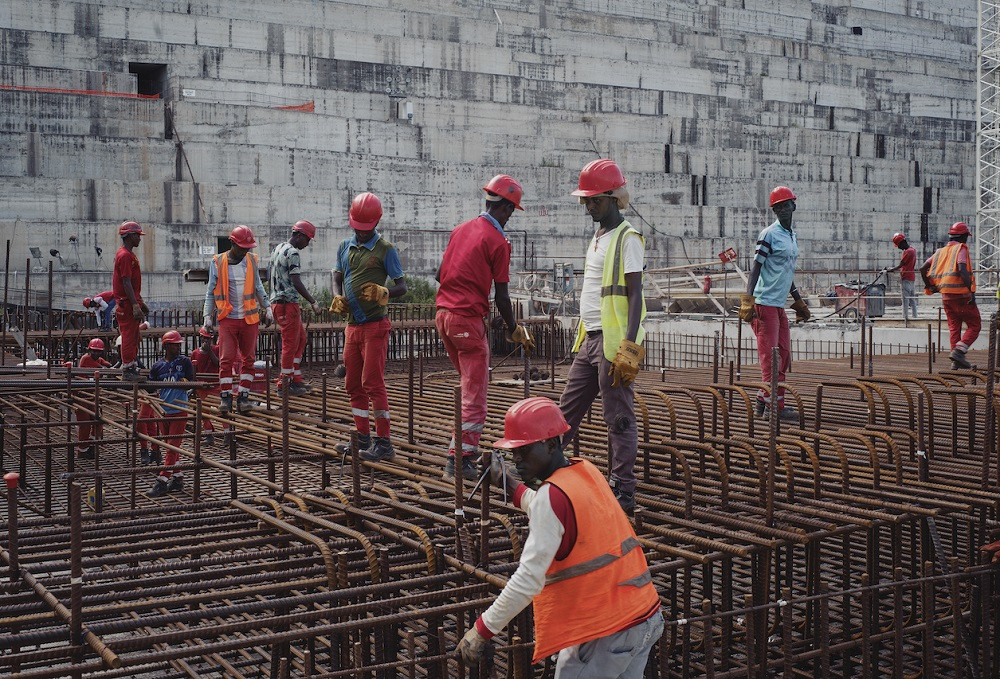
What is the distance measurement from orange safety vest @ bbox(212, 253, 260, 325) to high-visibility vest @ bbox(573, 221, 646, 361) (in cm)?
505

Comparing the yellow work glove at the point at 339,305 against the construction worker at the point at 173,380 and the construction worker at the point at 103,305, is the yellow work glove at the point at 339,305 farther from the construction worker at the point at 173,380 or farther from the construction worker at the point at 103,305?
the construction worker at the point at 103,305

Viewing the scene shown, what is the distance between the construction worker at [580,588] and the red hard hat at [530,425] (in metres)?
0.17

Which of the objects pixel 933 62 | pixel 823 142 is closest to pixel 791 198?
pixel 823 142

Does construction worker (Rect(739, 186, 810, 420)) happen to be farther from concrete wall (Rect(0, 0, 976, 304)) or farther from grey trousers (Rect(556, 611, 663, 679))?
concrete wall (Rect(0, 0, 976, 304))

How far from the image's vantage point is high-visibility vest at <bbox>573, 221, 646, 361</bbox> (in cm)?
592

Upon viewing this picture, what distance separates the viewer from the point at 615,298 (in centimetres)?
594

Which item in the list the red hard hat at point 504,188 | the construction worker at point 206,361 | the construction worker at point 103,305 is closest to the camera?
the red hard hat at point 504,188

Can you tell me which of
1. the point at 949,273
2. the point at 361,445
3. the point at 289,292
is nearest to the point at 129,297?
the point at 289,292

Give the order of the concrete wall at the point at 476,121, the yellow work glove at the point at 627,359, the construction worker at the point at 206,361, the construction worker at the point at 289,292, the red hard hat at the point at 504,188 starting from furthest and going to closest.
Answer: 1. the concrete wall at the point at 476,121
2. the construction worker at the point at 289,292
3. the construction worker at the point at 206,361
4. the red hard hat at the point at 504,188
5. the yellow work glove at the point at 627,359

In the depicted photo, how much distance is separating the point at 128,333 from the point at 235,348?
5.62 ft

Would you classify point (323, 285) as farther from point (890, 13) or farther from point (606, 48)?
point (890, 13)

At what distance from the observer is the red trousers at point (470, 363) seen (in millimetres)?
6863

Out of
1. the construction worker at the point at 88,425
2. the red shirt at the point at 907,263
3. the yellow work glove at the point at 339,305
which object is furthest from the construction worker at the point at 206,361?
the red shirt at the point at 907,263

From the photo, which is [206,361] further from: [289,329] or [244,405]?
[244,405]
